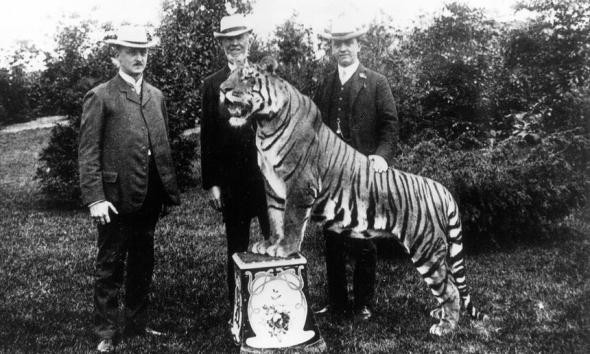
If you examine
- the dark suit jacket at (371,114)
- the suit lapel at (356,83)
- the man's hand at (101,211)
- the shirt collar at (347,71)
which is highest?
the shirt collar at (347,71)

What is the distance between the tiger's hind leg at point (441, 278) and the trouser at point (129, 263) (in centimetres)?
230

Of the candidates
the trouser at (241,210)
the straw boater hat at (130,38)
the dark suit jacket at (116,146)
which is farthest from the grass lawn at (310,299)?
the straw boater hat at (130,38)

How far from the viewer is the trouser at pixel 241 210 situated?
17.0ft

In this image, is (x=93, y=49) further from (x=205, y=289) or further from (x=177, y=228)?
(x=205, y=289)

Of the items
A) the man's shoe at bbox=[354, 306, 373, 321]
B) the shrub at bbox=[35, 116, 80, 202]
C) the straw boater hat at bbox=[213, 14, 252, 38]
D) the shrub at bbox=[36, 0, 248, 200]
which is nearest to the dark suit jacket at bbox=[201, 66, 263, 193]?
the straw boater hat at bbox=[213, 14, 252, 38]

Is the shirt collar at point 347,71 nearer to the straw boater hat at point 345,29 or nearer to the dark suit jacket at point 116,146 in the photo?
the straw boater hat at point 345,29

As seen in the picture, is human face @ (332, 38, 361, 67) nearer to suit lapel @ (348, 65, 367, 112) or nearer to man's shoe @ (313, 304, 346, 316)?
suit lapel @ (348, 65, 367, 112)

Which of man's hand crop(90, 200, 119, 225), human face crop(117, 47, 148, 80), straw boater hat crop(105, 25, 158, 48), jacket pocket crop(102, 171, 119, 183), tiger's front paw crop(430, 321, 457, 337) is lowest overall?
tiger's front paw crop(430, 321, 457, 337)

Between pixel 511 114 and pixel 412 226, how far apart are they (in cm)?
641

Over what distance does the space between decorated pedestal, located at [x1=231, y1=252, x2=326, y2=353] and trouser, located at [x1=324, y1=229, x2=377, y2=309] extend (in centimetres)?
78

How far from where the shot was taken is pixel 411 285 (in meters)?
6.38

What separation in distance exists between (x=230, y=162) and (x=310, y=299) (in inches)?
57.3

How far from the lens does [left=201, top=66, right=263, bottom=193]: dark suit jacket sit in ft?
16.6

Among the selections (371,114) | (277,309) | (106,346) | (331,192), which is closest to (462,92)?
(371,114)
